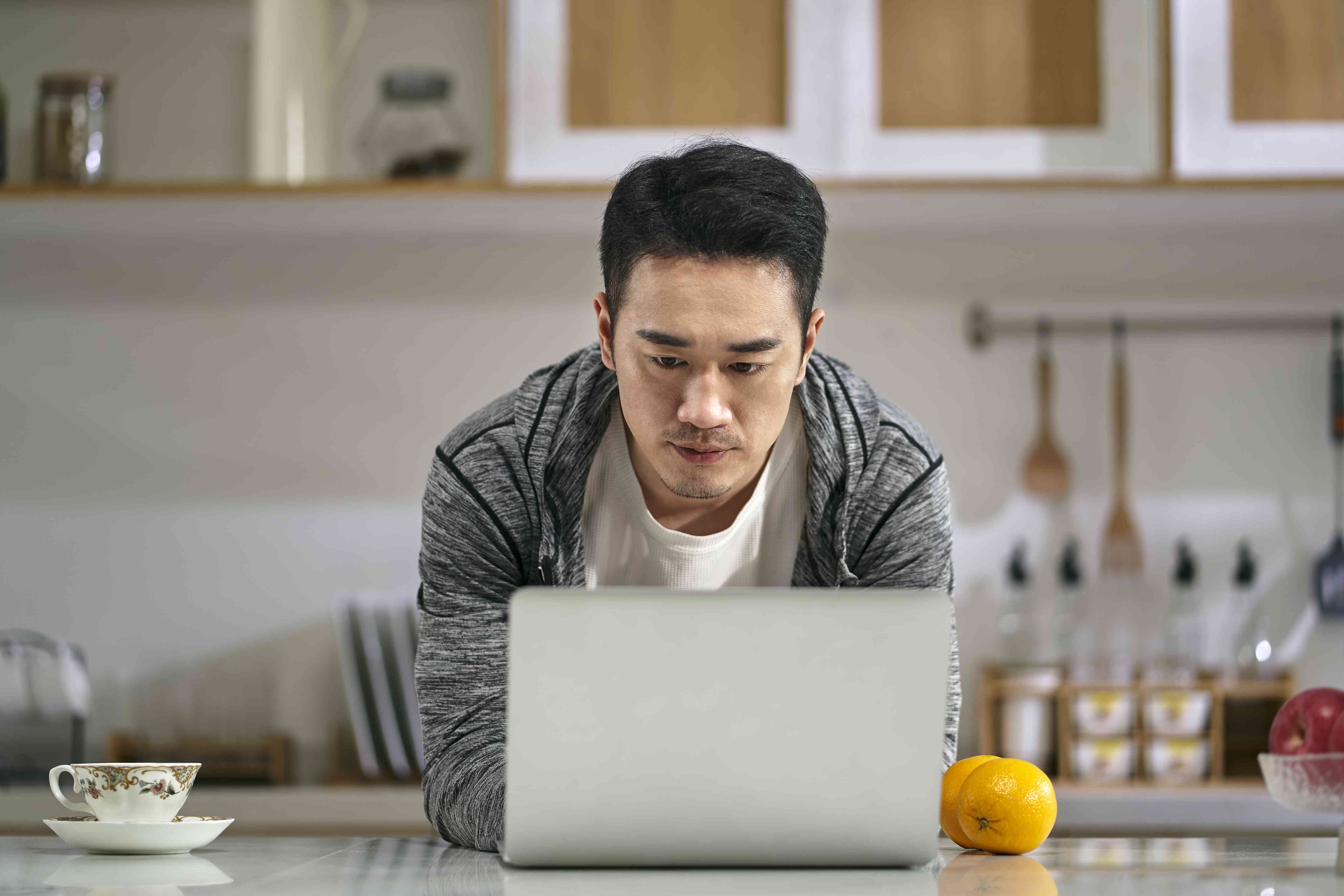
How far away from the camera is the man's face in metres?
1.15

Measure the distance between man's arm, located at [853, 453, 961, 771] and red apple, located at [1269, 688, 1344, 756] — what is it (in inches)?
16.6

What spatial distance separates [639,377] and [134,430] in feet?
5.14

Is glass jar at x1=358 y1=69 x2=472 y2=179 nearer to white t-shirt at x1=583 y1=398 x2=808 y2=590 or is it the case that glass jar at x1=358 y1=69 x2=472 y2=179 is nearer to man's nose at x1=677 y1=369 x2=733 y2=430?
white t-shirt at x1=583 y1=398 x2=808 y2=590

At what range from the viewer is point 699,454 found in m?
1.19

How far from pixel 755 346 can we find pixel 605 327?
179mm

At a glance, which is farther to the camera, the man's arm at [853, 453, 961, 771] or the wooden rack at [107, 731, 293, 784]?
the wooden rack at [107, 731, 293, 784]

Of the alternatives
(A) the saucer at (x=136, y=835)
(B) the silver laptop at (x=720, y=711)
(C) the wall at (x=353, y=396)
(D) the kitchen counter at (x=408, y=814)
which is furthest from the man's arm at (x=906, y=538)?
(C) the wall at (x=353, y=396)

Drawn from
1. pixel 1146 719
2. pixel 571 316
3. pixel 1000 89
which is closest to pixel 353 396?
pixel 571 316

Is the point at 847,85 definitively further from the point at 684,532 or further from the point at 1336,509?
the point at 1336,509

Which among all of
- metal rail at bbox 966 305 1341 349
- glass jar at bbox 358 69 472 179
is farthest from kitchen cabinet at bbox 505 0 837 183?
metal rail at bbox 966 305 1341 349

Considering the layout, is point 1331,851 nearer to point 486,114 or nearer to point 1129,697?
point 1129,697

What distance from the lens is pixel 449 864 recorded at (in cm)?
89

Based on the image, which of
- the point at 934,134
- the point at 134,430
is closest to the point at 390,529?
the point at 134,430

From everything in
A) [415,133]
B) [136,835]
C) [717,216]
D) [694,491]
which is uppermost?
[415,133]
